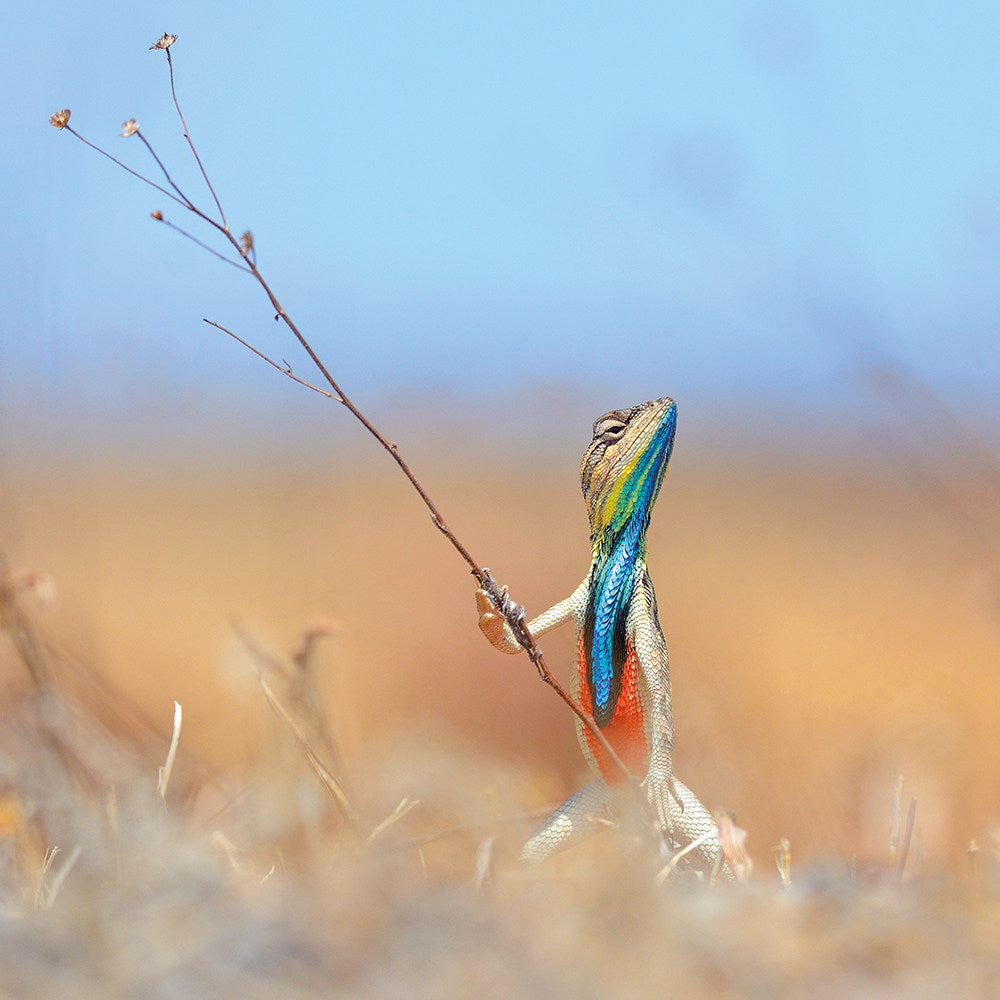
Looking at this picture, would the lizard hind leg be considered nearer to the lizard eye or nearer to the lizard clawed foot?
the lizard clawed foot

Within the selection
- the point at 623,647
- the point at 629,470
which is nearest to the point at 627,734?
the point at 623,647

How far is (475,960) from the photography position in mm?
1103

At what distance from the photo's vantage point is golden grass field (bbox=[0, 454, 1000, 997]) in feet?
3.68

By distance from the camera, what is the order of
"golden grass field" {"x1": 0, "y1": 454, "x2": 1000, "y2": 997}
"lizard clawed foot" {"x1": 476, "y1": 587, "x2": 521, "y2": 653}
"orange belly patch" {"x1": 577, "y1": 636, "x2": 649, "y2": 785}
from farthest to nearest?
"orange belly patch" {"x1": 577, "y1": 636, "x2": 649, "y2": 785}, "lizard clawed foot" {"x1": 476, "y1": 587, "x2": 521, "y2": 653}, "golden grass field" {"x1": 0, "y1": 454, "x2": 1000, "y2": 997}

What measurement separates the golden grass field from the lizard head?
2.12 ft

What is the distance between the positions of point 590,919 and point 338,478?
7.28m

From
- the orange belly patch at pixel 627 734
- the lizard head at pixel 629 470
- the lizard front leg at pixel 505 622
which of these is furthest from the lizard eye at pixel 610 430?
the orange belly patch at pixel 627 734

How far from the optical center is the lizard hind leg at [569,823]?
2449 millimetres

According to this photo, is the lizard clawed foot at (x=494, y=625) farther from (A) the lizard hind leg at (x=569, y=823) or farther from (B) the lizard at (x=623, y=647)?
(A) the lizard hind leg at (x=569, y=823)

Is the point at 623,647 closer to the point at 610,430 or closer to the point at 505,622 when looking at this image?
the point at 505,622

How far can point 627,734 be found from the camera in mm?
2467

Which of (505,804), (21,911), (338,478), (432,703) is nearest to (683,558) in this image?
(338,478)

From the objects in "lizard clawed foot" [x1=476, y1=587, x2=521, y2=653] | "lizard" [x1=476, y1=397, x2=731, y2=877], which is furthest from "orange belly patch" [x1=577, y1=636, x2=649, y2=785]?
"lizard clawed foot" [x1=476, y1=587, x2=521, y2=653]

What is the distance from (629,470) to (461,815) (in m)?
0.87
